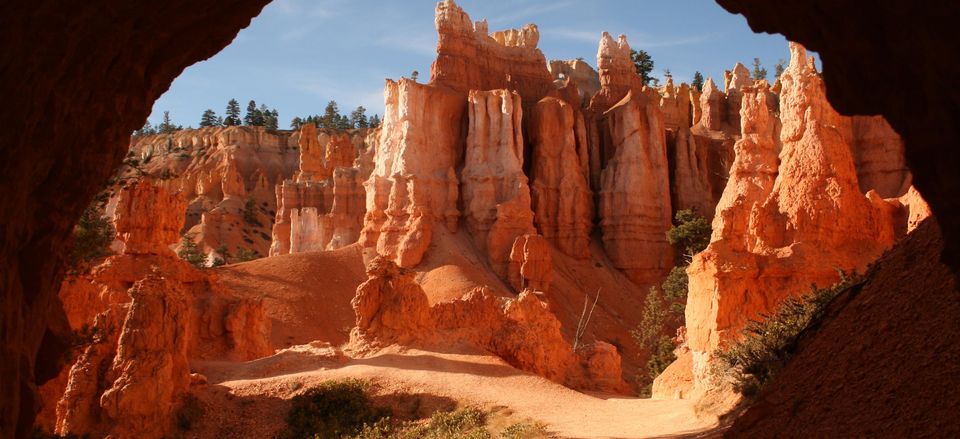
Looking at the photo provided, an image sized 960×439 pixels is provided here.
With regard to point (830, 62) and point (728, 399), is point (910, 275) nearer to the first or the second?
point (830, 62)

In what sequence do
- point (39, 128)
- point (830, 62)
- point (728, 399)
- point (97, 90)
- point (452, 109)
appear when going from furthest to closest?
point (452, 109) < point (728, 399) < point (97, 90) < point (39, 128) < point (830, 62)

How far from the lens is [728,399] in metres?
16.5

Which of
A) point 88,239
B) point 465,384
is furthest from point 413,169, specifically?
point 88,239

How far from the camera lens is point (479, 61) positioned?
56.5m

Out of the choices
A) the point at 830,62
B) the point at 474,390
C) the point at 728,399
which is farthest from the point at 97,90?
the point at 474,390

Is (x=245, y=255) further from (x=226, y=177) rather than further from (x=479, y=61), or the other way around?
(x=479, y=61)

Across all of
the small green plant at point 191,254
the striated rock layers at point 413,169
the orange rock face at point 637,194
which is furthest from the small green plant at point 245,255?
the orange rock face at point 637,194

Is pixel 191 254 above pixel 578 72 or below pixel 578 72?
below

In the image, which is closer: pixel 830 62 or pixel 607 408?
pixel 830 62

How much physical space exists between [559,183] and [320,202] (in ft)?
93.4

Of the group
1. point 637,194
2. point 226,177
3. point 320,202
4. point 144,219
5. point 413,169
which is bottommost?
point 144,219

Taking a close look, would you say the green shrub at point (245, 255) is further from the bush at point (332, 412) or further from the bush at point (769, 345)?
the bush at point (769, 345)

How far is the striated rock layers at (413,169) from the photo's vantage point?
4834 centimetres

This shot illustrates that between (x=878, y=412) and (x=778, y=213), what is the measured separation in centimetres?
1340
